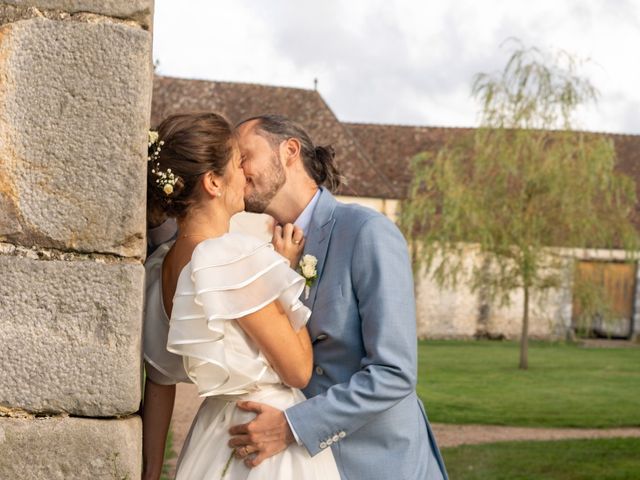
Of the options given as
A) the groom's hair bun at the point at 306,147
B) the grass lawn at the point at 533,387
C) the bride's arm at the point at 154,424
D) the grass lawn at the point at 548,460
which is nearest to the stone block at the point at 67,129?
the bride's arm at the point at 154,424

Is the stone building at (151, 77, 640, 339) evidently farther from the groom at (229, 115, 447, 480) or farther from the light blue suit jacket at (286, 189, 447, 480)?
the light blue suit jacket at (286, 189, 447, 480)

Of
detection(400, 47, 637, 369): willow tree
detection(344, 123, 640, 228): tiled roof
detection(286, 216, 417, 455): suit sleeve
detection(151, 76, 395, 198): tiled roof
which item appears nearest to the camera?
detection(286, 216, 417, 455): suit sleeve

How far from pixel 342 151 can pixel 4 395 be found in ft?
92.7

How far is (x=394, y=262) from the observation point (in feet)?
9.37

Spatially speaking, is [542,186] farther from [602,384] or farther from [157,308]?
[157,308]

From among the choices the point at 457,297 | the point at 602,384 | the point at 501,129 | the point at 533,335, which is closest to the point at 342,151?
the point at 457,297

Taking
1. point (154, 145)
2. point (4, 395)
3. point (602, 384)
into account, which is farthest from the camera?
point (602, 384)

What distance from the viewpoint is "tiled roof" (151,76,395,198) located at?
30.1m

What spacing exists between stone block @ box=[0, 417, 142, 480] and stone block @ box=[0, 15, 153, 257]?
1.30ft

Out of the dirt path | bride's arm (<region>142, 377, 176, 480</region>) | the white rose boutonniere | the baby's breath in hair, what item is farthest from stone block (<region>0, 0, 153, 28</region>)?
the dirt path

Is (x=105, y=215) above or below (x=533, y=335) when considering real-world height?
above

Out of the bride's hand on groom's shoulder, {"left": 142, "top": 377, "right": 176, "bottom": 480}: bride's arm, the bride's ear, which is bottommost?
{"left": 142, "top": 377, "right": 176, "bottom": 480}: bride's arm

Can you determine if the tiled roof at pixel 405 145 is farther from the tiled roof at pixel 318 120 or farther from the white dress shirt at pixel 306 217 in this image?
the white dress shirt at pixel 306 217

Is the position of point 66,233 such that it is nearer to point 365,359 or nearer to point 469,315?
point 365,359
